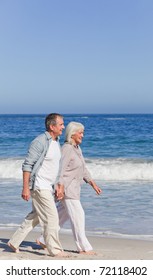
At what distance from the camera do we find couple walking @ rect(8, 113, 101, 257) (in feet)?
20.1

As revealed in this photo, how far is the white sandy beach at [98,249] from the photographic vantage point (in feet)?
21.1

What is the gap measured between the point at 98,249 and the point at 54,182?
1262 mm

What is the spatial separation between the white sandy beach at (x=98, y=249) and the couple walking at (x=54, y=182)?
0.16 m

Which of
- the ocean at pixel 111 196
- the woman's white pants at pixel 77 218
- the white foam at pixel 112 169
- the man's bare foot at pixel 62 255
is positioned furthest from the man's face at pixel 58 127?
the white foam at pixel 112 169

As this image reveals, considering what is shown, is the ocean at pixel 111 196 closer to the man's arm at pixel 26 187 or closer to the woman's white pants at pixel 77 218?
the woman's white pants at pixel 77 218

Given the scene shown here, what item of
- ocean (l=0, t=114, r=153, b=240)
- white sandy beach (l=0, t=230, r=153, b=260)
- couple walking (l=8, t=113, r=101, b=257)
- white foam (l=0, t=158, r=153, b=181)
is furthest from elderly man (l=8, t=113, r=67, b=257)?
white foam (l=0, t=158, r=153, b=181)

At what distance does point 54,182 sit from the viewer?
20.6 ft

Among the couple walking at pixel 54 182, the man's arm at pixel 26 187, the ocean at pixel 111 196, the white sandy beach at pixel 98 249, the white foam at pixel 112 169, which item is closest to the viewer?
the man's arm at pixel 26 187

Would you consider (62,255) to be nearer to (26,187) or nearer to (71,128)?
(26,187)

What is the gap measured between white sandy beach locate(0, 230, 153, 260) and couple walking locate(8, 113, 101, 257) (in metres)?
0.16

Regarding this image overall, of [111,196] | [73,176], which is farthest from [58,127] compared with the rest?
[111,196]

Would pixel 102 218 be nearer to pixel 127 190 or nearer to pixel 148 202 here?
pixel 148 202
